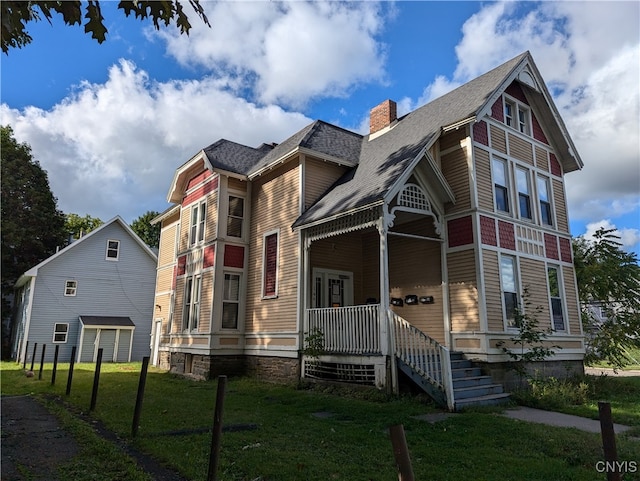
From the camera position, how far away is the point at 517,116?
14.4 meters

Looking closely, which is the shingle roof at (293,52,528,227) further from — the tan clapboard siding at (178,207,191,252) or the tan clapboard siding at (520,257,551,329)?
the tan clapboard siding at (178,207,191,252)

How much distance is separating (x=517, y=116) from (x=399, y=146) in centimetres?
406

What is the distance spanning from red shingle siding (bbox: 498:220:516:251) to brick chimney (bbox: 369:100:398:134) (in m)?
6.18

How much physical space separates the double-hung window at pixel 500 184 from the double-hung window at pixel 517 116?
166 centimetres

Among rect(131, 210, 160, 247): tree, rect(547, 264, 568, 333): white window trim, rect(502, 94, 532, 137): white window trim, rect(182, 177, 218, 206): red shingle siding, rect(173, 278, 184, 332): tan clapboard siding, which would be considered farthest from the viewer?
rect(131, 210, 160, 247): tree

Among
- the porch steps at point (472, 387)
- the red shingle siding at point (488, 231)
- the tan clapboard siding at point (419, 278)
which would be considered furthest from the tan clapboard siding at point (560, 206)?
the porch steps at point (472, 387)

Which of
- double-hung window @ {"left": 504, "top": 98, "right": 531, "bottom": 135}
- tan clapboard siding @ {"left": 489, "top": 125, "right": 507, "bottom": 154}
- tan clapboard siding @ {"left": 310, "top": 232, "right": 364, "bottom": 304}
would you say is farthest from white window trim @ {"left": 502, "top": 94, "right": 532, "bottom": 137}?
tan clapboard siding @ {"left": 310, "top": 232, "right": 364, "bottom": 304}

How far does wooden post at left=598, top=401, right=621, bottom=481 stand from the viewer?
3373 millimetres

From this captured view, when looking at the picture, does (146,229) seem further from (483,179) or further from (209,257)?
(483,179)

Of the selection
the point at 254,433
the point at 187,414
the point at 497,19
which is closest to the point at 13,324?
the point at 187,414

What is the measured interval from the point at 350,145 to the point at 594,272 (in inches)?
365

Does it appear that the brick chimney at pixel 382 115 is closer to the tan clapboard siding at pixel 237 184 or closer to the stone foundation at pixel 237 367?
the tan clapboard siding at pixel 237 184

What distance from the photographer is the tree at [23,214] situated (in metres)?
31.2

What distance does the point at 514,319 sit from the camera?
12.1 metres
